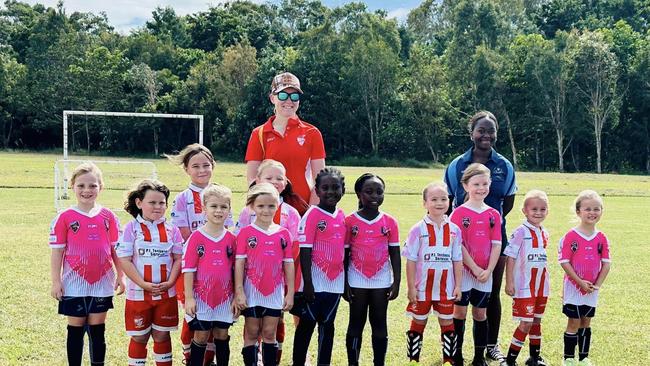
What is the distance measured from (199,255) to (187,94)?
55.0m

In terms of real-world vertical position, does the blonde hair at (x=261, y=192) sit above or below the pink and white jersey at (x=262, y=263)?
above

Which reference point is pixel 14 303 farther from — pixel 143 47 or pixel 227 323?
pixel 143 47

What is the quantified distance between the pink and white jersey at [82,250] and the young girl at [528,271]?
11.1ft

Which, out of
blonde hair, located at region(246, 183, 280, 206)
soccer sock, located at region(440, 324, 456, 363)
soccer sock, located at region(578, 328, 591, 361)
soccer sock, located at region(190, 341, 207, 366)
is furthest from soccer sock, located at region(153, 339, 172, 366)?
soccer sock, located at region(578, 328, 591, 361)

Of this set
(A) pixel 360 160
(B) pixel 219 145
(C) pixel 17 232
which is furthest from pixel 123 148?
(C) pixel 17 232

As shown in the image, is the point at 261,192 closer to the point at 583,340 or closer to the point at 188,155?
the point at 188,155

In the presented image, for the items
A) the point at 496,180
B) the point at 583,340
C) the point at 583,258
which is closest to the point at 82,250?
the point at 496,180

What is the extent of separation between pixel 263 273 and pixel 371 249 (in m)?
0.89

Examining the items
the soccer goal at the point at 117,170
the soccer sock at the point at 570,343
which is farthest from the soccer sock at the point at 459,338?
the soccer goal at the point at 117,170

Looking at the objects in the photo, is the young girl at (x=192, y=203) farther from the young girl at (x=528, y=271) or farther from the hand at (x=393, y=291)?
the young girl at (x=528, y=271)

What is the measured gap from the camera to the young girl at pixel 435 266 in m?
5.29

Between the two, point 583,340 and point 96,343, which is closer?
point 96,343

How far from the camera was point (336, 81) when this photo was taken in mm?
57656

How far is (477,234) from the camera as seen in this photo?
18.1ft
